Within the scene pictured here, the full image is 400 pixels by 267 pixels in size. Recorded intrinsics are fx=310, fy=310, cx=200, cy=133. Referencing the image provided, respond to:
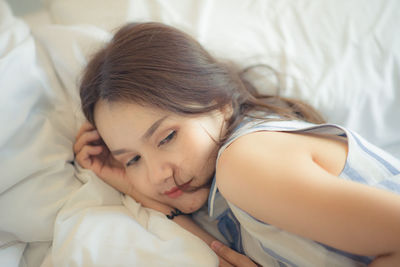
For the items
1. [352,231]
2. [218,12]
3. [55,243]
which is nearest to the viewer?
[352,231]

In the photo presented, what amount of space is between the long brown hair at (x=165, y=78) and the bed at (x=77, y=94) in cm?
13

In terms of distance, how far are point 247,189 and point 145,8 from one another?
76 cm

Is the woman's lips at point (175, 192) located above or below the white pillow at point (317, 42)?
below

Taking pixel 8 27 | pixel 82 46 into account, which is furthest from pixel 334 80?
pixel 8 27

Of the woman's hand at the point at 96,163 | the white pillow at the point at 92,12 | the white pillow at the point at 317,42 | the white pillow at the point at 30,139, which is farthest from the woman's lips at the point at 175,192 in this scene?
the white pillow at the point at 92,12

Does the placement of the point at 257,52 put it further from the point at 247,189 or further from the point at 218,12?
the point at 247,189

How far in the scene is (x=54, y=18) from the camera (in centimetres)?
110

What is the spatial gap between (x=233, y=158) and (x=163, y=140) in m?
0.19

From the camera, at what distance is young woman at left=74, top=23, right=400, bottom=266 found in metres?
0.50

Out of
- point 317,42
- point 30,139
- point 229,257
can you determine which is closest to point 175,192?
point 229,257

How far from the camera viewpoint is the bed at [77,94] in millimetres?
720

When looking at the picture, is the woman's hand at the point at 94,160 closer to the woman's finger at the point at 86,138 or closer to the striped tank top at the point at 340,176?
the woman's finger at the point at 86,138

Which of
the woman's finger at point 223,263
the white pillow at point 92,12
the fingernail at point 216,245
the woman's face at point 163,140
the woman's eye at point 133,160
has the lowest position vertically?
the woman's finger at point 223,263

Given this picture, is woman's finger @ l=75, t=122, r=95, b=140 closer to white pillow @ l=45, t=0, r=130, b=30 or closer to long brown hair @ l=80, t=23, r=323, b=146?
long brown hair @ l=80, t=23, r=323, b=146
